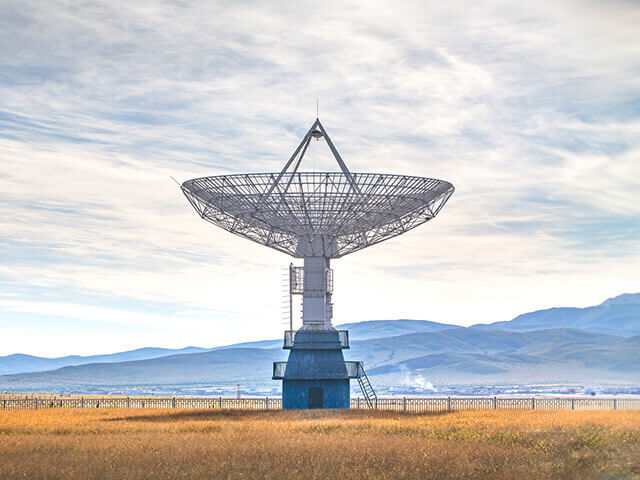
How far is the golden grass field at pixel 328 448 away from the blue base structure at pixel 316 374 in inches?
405

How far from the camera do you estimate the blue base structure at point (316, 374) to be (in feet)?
169

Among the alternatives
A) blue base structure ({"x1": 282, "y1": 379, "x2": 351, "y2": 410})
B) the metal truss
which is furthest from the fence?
the metal truss

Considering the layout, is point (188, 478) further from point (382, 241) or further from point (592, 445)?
point (382, 241)

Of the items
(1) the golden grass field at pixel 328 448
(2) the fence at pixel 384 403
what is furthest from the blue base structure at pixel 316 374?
(1) the golden grass field at pixel 328 448

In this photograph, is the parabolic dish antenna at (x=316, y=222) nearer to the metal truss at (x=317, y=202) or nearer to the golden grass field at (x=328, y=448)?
the metal truss at (x=317, y=202)

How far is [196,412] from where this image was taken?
163 ft

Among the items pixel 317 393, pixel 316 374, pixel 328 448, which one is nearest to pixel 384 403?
pixel 317 393

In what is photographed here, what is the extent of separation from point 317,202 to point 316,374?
10.7 m

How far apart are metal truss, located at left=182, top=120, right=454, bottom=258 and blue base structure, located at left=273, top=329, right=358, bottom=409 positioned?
5.89 m

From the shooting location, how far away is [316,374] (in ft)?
169

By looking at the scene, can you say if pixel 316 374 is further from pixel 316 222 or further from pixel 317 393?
pixel 316 222

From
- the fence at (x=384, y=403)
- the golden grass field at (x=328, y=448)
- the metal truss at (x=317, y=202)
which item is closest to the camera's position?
the golden grass field at (x=328, y=448)

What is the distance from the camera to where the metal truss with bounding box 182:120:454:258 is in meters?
46.3

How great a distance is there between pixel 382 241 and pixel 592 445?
84.9ft
